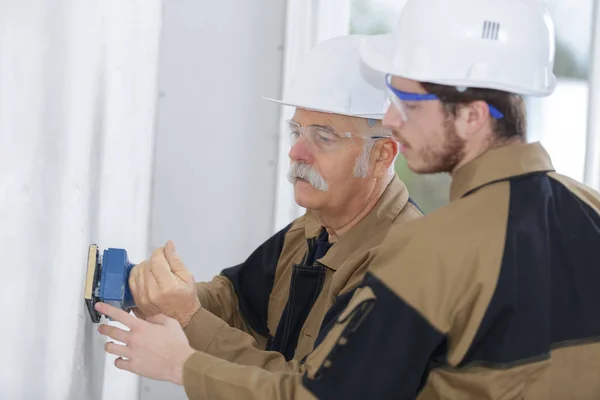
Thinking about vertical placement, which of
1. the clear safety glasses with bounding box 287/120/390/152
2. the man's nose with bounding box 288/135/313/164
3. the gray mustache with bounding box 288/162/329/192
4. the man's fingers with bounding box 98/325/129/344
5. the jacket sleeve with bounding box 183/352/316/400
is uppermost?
the clear safety glasses with bounding box 287/120/390/152

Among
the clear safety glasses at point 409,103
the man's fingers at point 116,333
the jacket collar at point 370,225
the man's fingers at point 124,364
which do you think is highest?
the clear safety glasses at point 409,103

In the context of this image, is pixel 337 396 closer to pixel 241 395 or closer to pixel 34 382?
pixel 241 395

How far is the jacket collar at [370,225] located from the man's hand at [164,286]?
1.04 ft

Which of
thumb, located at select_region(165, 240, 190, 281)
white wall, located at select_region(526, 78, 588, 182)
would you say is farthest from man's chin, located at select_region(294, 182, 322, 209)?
white wall, located at select_region(526, 78, 588, 182)

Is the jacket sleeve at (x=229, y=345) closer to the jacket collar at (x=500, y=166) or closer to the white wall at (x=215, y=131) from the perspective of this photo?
the jacket collar at (x=500, y=166)

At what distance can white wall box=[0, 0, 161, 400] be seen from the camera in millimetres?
1248

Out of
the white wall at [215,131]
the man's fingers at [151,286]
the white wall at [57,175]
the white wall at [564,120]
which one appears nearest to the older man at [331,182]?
the man's fingers at [151,286]

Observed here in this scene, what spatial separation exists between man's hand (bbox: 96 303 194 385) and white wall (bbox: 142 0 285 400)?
53.7 inches

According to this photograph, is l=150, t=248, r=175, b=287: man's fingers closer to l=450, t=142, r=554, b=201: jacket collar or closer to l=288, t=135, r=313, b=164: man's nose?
l=288, t=135, r=313, b=164: man's nose

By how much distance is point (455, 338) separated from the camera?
1.22 meters

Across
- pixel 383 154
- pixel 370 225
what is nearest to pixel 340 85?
pixel 383 154

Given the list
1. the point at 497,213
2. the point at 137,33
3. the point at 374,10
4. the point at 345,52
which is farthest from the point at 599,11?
the point at 497,213

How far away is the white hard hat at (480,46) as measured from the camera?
4.26ft

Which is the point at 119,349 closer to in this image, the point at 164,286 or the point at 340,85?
the point at 164,286
